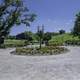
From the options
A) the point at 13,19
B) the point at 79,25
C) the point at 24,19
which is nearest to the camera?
the point at 13,19

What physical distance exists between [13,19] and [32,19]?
13.6 m

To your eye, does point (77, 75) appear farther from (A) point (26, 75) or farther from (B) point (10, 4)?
(B) point (10, 4)

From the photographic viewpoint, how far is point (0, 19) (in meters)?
32.6

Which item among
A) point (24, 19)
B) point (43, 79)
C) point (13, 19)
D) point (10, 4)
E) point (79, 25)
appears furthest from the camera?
point (79, 25)

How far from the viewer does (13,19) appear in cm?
3119

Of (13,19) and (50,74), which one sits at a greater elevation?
(13,19)

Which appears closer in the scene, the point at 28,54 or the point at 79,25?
the point at 28,54

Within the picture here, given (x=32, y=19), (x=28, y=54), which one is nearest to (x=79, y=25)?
(x=32, y=19)

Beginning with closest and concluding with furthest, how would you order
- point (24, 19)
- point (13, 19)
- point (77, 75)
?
point (77, 75) < point (13, 19) < point (24, 19)

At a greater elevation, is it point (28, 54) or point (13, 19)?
point (13, 19)

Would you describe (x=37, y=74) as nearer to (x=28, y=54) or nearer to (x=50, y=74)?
(x=50, y=74)

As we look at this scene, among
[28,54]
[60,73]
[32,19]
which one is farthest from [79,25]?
[60,73]

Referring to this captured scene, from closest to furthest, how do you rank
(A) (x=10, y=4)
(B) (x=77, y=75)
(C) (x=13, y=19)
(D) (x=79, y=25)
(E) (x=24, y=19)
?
(B) (x=77, y=75) < (C) (x=13, y=19) < (A) (x=10, y=4) < (E) (x=24, y=19) < (D) (x=79, y=25)

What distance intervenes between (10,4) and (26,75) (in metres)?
16.7
